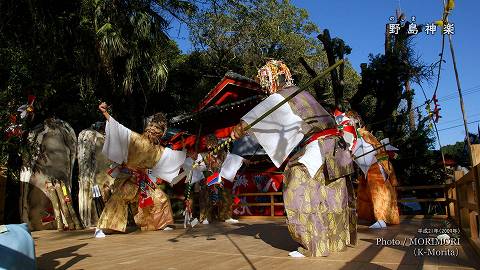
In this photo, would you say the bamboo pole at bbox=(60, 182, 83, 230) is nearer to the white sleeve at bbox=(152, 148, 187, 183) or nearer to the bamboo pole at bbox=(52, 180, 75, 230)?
the bamboo pole at bbox=(52, 180, 75, 230)

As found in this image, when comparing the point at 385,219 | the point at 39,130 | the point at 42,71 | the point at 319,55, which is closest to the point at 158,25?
the point at 42,71

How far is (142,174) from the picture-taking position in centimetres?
695

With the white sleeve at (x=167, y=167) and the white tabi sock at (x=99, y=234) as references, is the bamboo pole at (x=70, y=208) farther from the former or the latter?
the white sleeve at (x=167, y=167)

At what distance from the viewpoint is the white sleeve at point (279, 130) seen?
3943mm

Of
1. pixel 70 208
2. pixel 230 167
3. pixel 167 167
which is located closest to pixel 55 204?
pixel 70 208

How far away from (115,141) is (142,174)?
1150 mm

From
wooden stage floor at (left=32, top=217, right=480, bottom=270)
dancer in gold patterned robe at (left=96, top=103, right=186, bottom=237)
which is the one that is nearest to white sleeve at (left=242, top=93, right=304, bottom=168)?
wooden stage floor at (left=32, top=217, right=480, bottom=270)

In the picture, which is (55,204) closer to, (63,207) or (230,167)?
(63,207)

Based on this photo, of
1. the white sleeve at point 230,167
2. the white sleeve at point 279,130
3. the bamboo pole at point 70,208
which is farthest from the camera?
the bamboo pole at point 70,208

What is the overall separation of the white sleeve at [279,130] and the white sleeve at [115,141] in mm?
2577

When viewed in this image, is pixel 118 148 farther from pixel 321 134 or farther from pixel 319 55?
pixel 319 55

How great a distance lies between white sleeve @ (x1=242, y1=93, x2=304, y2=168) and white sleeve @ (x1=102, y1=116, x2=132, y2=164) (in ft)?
8.45

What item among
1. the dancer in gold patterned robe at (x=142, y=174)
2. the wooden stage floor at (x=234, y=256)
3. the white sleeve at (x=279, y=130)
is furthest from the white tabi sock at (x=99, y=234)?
the white sleeve at (x=279, y=130)

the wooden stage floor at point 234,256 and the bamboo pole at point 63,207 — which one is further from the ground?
the bamboo pole at point 63,207
